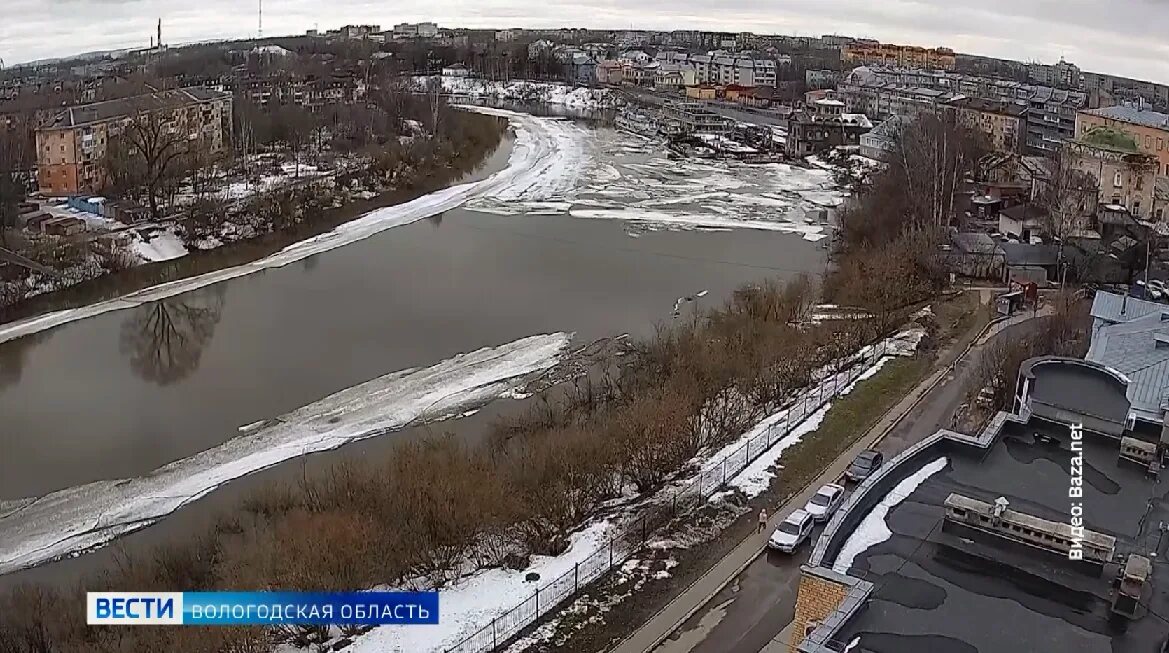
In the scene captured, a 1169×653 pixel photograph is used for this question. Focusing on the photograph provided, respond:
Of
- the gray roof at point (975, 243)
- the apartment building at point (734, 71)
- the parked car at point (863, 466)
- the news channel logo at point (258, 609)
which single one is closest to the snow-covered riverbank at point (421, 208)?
the news channel logo at point (258, 609)

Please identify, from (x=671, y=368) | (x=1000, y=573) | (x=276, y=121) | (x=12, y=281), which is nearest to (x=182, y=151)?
(x=276, y=121)

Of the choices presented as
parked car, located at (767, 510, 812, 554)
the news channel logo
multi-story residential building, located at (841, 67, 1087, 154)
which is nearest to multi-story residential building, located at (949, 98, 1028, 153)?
multi-story residential building, located at (841, 67, 1087, 154)

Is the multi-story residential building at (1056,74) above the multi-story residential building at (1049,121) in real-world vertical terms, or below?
above

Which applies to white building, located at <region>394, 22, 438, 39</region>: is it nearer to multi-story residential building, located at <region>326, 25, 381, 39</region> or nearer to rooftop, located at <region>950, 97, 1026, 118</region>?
multi-story residential building, located at <region>326, 25, 381, 39</region>

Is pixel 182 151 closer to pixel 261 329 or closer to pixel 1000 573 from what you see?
pixel 261 329

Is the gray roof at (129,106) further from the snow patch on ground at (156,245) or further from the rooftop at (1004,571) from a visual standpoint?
the rooftop at (1004,571)

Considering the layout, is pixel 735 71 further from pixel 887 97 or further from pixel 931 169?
pixel 931 169
